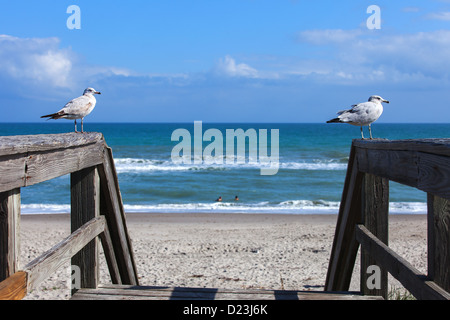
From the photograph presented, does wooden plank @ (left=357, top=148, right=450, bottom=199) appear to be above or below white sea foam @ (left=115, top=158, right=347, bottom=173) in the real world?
above

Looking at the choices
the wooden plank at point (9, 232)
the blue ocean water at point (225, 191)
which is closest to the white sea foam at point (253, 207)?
the blue ocean water at point (225, 191)

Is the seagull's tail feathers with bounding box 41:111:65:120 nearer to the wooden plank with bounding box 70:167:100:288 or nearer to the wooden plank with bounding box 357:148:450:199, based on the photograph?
the wooden plank with bounding box 70:167:100:288

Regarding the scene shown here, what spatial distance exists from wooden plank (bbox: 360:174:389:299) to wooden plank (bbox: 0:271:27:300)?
1.98 metres

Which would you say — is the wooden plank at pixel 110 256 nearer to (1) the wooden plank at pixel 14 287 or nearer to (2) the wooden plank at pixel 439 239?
(1) the wooden plank at pixel 14 287

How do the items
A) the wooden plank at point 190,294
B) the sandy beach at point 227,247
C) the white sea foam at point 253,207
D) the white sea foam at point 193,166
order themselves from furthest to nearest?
the white sea foam at point 193,166 < the white sea foam at point 253,207 < the sandy beach at point 227,247 < the wooden plank at point 190,294

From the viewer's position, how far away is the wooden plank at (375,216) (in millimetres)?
2877

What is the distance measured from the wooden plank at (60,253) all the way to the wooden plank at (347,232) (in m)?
1.74

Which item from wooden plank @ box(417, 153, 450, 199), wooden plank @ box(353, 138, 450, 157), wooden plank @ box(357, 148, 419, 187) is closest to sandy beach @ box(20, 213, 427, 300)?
wooden plank @ box(357, 148, 419, 187)

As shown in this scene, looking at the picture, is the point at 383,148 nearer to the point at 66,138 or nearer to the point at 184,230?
the point at 66,138

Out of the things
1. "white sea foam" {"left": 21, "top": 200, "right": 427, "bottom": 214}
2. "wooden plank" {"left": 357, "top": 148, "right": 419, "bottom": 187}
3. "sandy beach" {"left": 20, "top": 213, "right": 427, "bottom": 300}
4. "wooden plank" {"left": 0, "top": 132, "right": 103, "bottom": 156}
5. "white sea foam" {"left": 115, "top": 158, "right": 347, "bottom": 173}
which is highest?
"wooden plank" {"left": 0, "top": 132, "right": 103, "bottom": 156}

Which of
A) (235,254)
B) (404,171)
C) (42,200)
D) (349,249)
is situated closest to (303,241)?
(235,254)

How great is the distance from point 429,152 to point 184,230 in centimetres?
911

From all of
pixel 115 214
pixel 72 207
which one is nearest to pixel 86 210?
pixel 72 207

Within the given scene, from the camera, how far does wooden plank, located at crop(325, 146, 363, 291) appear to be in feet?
10.6
